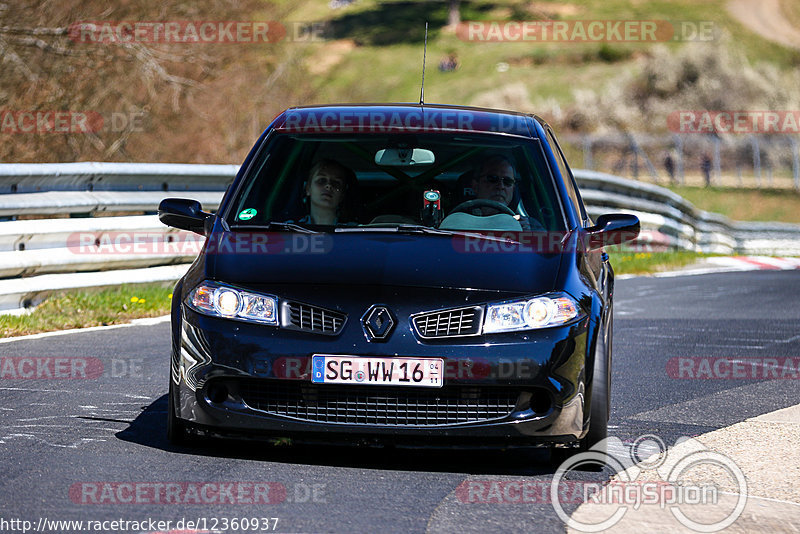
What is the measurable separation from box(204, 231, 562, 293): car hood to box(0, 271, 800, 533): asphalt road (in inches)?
→ 29.3

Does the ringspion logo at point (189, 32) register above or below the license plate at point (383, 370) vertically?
above

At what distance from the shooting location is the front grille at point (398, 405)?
17.0ft

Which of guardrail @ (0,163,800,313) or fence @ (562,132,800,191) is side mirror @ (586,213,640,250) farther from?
fence @ (562,132,800,191)

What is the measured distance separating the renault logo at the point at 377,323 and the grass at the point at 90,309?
4486mm

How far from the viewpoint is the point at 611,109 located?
66125 millimetres

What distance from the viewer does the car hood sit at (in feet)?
17.4

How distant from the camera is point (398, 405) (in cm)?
520

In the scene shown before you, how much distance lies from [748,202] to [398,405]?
122 ft

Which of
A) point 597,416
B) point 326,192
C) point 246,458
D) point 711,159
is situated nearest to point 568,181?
point 326,192

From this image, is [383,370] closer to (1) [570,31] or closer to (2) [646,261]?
(2) [646,261]

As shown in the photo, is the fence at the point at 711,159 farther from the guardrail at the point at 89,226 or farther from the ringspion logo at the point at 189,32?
the guardrail at the point at 89,226

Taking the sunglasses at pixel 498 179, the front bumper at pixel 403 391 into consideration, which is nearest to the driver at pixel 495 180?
the sunglasses at pixel 498 179

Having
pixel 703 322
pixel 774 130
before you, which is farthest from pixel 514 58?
pixel 703 322

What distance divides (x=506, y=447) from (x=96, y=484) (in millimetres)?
1589
